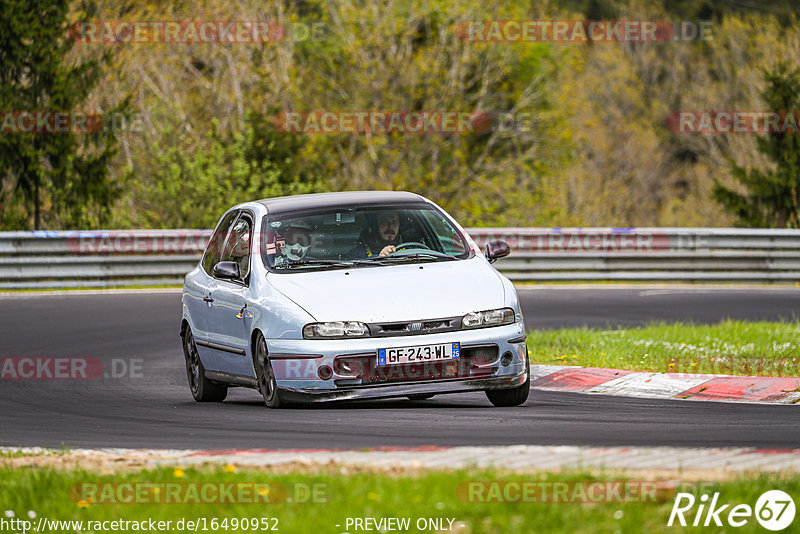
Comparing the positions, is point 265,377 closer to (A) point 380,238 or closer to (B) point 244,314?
(B) point 244,314

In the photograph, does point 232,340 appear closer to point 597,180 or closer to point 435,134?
point 435,134

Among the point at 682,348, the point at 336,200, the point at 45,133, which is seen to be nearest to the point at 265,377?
the point at 336,200

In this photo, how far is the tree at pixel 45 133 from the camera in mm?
26328

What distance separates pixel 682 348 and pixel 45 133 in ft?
53.2

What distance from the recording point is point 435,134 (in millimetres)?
37688

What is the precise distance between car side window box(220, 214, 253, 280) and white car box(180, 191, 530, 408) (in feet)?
0.07

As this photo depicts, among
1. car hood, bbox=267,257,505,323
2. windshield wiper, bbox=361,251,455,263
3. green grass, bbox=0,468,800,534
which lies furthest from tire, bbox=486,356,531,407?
green grass, bbox=0,468,800,534

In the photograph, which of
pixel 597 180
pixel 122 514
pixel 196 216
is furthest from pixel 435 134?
pixel 122 514

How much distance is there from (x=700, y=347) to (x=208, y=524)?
8.96 metres

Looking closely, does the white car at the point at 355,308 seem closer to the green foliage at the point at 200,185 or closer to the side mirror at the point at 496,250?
the side mirror at the point at 496,250

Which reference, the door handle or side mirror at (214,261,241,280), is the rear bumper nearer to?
the door handle

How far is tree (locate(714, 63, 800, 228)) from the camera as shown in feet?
Answer: 91.6

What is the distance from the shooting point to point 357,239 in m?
11.0

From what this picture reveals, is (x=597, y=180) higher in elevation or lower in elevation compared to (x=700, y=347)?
lower
